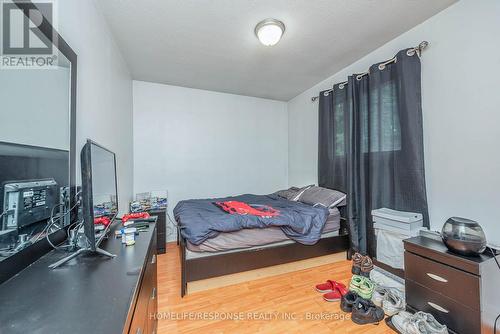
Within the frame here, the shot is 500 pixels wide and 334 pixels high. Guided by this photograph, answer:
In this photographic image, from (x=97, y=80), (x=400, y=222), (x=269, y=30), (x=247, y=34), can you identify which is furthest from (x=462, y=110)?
(x=97, y=80)

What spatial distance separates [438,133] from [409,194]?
60 cm

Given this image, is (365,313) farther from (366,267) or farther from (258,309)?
(258,309)

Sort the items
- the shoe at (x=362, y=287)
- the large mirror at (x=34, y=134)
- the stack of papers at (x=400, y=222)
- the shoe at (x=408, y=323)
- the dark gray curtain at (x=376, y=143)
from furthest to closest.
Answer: the dark gray curtain at (x=376, y=143), the stack of papers at (x=400, y=222), the shoe at (x=362, y=287), the shoe at (x=408, y=323), the large mirror at (x=34, y=134)

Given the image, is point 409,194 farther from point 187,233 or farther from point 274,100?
point 274,100

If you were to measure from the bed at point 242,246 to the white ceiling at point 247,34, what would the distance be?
182 centimetres

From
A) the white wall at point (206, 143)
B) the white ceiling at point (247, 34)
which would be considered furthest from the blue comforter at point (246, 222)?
the white ceiling at point (247, 34)

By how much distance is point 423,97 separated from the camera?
1957 millimetres

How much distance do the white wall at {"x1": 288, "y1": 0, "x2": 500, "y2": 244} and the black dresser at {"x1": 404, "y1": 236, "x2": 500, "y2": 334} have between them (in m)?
0.47

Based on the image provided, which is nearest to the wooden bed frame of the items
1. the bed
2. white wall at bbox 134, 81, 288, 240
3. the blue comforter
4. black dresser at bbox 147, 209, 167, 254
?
the bed

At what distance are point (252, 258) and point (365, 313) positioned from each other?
0.98 m


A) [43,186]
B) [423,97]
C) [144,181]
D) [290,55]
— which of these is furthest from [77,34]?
[423,97]

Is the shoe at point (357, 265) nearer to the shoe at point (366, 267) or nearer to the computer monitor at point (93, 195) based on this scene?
the shoe at point (366, 267)

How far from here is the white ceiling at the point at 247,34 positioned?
1721 millimetres

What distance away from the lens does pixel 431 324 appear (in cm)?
132
